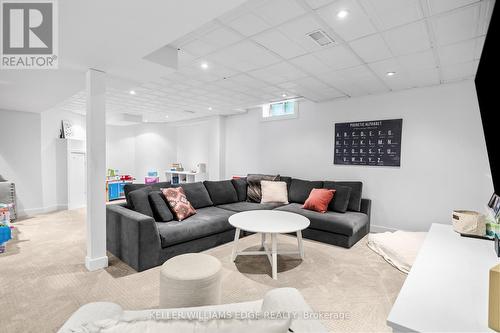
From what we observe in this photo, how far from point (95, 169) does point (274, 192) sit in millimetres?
3035

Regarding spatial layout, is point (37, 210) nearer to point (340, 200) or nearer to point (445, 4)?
point (340, 200)

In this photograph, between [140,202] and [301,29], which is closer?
[301,29]

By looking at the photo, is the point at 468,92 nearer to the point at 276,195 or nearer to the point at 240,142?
the point at 276,195

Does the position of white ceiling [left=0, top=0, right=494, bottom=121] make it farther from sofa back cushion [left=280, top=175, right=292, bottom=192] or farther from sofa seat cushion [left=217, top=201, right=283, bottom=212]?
sofa seat cushion [left=217, top=201, right=283, bottom=212]

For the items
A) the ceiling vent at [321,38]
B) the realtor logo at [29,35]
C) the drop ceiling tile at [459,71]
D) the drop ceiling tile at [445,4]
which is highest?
the drop ceiling tile at [445,4]

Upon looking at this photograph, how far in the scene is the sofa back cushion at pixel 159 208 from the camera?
130 inches

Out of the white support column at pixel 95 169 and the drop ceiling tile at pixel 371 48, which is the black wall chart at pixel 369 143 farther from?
the white support column at pixel 95 169

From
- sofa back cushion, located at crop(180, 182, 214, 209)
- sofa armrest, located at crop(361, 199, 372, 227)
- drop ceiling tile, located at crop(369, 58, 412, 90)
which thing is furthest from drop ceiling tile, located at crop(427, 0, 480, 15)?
sofa back cushion, located at crop(180, 182, 214, 209)

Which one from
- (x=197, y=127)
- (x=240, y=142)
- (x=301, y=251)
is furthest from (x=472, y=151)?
(x=197, y=127)

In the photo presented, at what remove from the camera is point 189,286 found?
1663 mm

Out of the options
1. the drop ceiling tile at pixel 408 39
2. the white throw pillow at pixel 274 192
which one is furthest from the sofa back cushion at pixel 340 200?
the drop ceiling tile at pixel 408 39

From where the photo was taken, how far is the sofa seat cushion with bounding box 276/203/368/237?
349 cm

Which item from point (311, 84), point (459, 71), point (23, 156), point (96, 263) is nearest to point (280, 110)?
point (311, 84)

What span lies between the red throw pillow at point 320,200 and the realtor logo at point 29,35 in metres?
3.78
